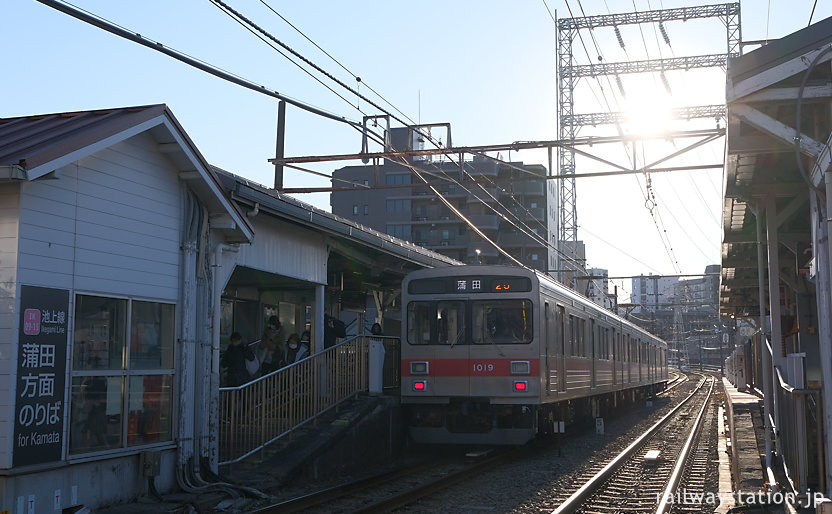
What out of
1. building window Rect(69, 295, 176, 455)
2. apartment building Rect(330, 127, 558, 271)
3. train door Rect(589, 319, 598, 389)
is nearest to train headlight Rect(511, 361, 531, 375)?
train door Rect(589, 319, 598, 389)

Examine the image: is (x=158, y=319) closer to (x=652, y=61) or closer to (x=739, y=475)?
(x=739, y=475)

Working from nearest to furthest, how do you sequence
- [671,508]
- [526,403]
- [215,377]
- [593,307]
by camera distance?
[671,508], [215,377], [526,403], [593,307]

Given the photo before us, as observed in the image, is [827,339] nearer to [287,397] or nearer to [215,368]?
[215,368]

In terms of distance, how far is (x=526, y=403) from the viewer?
13070 millimetres

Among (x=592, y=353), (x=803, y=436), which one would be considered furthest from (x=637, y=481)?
(x=592, y=353)

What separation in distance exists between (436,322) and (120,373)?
19.8ft

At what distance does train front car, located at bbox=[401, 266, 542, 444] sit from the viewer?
13.2 m

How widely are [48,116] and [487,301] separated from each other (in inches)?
272

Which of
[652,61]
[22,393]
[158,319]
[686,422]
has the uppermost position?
[652,61]

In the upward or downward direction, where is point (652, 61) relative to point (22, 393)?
upward

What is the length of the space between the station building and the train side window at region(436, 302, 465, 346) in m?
3.40

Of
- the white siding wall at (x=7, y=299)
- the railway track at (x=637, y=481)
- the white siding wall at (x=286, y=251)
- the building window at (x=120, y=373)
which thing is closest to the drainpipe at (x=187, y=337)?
the building window at (x=120, y=373)

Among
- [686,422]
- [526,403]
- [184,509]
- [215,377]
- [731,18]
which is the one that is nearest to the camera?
[184,509]

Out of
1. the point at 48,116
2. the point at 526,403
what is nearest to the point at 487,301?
the point at 526,403
